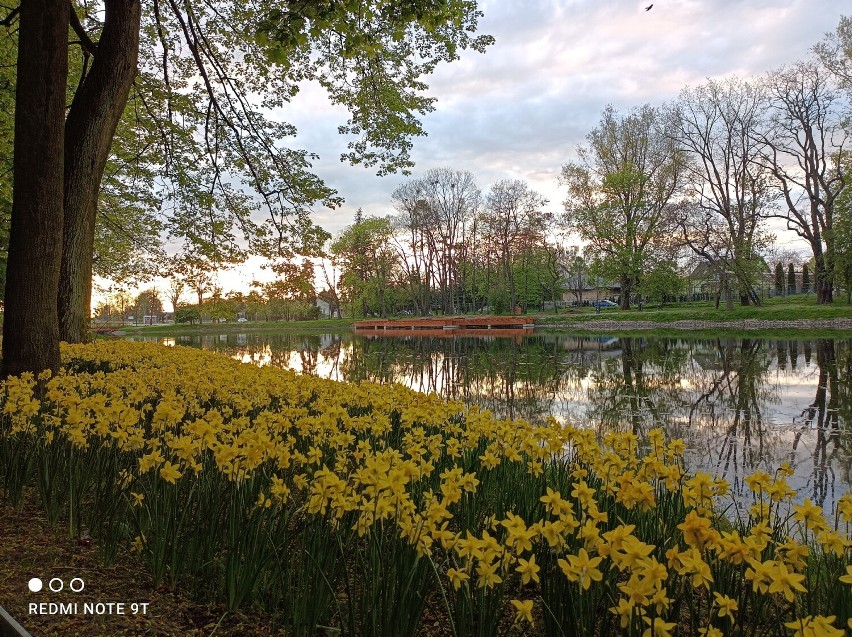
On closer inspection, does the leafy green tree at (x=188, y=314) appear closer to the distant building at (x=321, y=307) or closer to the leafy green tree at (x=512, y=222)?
the distant building at (x=321, y=307)

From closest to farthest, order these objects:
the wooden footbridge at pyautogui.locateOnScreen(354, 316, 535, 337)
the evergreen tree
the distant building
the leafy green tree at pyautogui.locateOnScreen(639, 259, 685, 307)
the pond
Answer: the pond
the leafy green tree at pyautogui.locateOnScreen(639, 259, 685, 307)
the wooden footbridge at pyautogui.locateOnScreen(354, 316, 535, 337)
the evergreen tree
the distant building

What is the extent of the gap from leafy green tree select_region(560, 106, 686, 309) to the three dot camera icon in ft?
126

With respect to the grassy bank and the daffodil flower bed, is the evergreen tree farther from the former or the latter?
the daffodil flower bed

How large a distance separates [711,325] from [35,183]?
112ft

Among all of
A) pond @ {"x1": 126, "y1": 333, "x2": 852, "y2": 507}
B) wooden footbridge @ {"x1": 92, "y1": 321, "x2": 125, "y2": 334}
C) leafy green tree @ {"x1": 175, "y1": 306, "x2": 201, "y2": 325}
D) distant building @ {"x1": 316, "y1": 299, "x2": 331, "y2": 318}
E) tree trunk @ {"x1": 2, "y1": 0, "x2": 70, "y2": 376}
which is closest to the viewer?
tree trunk @ {"x1": 2, "y1": 0, "x2": 70, "y2": 376}

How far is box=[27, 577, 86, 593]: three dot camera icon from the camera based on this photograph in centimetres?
219

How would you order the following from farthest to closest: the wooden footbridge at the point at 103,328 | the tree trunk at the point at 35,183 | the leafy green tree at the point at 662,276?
the leafy green tree at the point at 662,276
the wooden footbridge at the point at 103,328
the tree trunk at the point at 35,183

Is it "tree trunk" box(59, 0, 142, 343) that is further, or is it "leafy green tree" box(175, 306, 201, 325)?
"leafy green tree" box(175, 306, 201, 325)

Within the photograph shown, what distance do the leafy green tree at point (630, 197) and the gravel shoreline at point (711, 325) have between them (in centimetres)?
426

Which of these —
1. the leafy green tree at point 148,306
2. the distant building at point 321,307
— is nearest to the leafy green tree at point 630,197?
the distant building at point 321,307

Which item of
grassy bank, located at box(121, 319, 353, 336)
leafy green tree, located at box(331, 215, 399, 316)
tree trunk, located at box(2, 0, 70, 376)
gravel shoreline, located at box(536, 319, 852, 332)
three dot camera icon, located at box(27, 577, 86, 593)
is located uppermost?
leafy green tree, located at box(331, 215, 399, 316)

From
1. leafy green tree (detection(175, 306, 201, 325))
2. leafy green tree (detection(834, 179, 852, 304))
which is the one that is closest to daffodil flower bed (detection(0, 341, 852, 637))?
leafy green tree (detection(834, 179, 852, 304))

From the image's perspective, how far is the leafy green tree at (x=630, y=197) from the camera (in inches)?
1455

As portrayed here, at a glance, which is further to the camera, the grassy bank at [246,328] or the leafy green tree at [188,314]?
the leafy green tree at [188,314]
